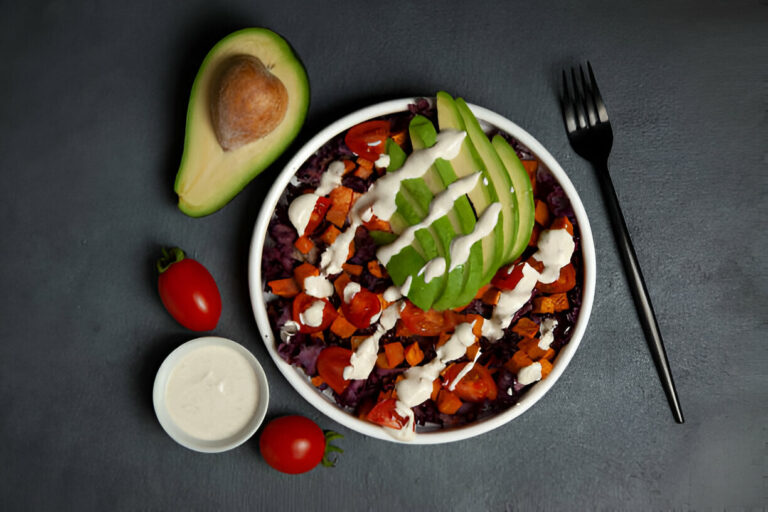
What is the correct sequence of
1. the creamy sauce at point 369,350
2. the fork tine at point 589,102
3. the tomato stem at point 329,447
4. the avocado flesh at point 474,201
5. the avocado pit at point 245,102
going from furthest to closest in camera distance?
the fork tine at point 589,102
the tomato stem at point 329,447
the creamy sauce at point 369,350
the avocado flesh at point 474,201
the avocado pit at point 245,102

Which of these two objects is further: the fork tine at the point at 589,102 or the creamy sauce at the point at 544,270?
the fork tine at the point at 589,102

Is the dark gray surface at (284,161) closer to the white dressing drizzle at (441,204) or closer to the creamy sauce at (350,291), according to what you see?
the creamy sauce at (350,291)

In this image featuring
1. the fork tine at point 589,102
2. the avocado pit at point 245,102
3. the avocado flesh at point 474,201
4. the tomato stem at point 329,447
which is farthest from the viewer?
the fork tine at point 589,102

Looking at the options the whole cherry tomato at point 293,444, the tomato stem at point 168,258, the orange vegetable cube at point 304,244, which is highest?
the orange vegetable cube at point 304,244

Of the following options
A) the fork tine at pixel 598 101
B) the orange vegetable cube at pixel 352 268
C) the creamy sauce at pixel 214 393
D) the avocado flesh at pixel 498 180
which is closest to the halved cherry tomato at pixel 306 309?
the orange vegetable cube at pixel 352 268

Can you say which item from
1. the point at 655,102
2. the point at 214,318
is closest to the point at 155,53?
the point at 214,318

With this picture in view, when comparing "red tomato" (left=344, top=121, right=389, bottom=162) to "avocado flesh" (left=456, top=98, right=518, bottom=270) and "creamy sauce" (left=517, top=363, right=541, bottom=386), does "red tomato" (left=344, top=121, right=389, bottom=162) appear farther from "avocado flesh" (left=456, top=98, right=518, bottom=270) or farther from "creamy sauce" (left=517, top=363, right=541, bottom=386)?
"creamy sauce" (left=517, top=363, right=541, bottom=386)

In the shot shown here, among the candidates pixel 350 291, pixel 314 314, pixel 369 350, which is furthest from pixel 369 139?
pixel 369 350
